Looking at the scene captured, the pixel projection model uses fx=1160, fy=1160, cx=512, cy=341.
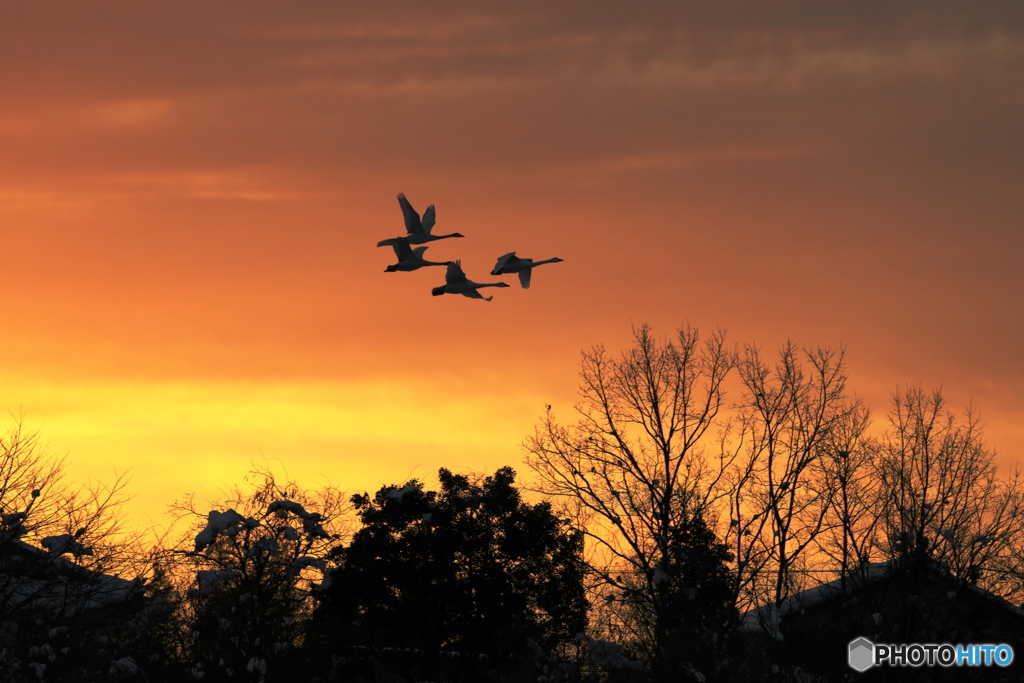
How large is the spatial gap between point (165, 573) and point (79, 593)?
826cm

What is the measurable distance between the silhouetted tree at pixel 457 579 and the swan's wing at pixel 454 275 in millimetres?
18650

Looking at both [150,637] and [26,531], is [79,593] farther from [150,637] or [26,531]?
[150,637]

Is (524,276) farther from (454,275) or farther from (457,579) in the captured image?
(457,579)

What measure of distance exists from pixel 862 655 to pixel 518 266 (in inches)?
718

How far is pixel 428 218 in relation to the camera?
24156 millimetres

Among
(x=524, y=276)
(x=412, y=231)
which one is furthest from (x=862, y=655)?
(x=412, y=231)

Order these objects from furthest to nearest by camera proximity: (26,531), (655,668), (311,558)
→ (311,558) → (655,668) → (26,531)

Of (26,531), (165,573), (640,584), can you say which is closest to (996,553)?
(640,584)

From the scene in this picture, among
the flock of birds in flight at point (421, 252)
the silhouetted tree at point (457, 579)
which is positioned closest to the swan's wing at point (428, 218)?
the flock of birds in flight at point (421, 252)

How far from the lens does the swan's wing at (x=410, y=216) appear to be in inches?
926

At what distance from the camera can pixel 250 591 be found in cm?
3669

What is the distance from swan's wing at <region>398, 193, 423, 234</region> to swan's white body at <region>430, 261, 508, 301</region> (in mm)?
1060

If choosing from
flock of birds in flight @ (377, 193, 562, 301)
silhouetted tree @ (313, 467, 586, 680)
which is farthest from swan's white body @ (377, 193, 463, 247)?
silhouetted tree @ (313, 467, 586, 680)

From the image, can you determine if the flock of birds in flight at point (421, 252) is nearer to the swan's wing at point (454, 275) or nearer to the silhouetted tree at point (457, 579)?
the swan's wing at point (454, 275)
